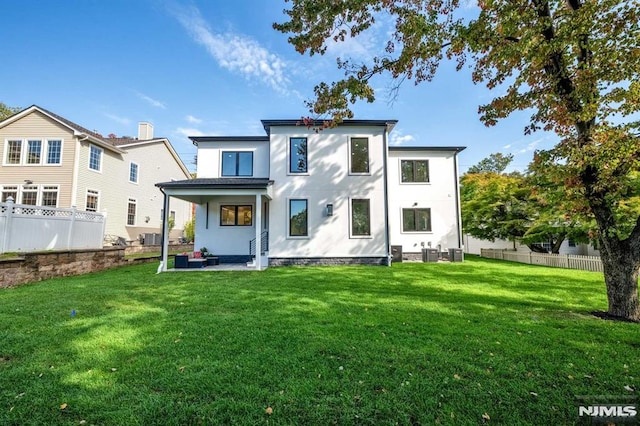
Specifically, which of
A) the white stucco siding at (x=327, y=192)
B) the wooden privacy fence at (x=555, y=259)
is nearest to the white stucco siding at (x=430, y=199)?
the white stucco siding at (x=327, y=192)

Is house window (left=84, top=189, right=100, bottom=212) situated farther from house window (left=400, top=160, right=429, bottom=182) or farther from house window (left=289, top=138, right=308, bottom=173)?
house window (left=400, top=160, right=429, bottom=182)

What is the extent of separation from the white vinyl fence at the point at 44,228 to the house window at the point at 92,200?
7897 millimetres

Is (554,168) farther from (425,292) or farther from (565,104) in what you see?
(425,292)

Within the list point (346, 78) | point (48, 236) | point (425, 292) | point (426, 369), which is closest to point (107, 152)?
point (48, 236)

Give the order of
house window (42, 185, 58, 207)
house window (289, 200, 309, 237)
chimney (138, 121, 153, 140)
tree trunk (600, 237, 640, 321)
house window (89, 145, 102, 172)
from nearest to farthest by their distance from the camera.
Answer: tree trunk (600, 237, 640, 321) → house window (289, 200, 309, 237) → house window (42, 185, 58, 207) → house window (89, 145, 102, 172) → chimney (138, 121, 153, 140)

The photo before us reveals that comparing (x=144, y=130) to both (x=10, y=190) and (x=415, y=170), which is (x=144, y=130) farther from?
(x=415, y=170)

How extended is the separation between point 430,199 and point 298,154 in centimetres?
716

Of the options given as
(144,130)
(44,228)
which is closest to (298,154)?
(44,228)

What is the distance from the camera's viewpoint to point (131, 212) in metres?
19.2

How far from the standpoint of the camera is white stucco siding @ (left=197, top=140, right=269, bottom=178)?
42.1 feet

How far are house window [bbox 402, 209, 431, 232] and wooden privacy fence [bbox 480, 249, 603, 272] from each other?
5.28 meters

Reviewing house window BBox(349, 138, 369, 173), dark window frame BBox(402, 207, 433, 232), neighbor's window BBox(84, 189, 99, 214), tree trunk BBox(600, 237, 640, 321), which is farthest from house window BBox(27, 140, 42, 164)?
tree trunk BBox(600, 237, 640, 321)

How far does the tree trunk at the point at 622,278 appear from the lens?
14.3ft

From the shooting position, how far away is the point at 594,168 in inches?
174
